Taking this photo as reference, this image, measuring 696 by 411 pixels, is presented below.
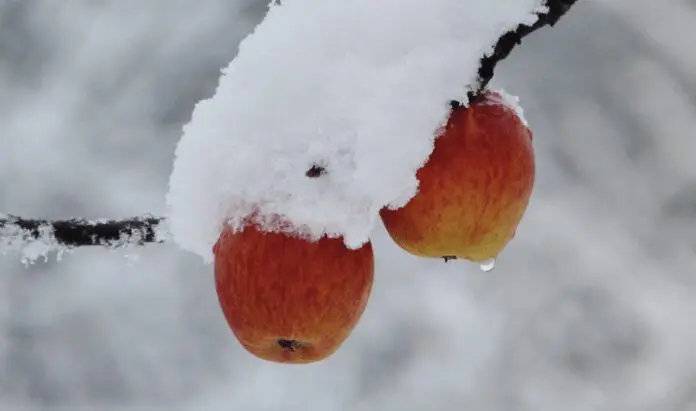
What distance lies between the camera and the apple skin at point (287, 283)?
89 cm

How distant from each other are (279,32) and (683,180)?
427 cm

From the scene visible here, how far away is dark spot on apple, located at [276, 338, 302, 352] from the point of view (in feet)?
3.32

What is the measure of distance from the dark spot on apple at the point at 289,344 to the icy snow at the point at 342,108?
195 mm

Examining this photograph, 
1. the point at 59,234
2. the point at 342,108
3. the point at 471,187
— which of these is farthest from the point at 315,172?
the point at 59,234

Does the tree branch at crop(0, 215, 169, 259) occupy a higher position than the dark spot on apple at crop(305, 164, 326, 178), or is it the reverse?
the dark spot on apple at crop(305, 164, 326, 178)

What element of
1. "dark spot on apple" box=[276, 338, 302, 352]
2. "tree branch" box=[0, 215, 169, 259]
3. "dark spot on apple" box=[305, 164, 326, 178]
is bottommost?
"dark spot on apple" box=[276, 338, 302, 352]

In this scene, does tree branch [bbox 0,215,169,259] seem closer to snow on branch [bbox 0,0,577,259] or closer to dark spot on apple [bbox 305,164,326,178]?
snow on branch [bbox 0,0,577,259]

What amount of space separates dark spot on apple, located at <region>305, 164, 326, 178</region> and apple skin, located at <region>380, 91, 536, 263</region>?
0.12 meters

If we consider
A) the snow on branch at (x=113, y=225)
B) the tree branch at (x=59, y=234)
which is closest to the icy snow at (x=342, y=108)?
the snow on branch at (x=113, y=225)

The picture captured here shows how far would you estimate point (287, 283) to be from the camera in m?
0.90

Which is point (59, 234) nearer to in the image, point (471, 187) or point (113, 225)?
point (113, 225)

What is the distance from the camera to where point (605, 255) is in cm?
463

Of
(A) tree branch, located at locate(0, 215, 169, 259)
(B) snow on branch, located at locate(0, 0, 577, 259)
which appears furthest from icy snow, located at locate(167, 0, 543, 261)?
(A) tree branch, located at locate(0, 215, 169, 259)

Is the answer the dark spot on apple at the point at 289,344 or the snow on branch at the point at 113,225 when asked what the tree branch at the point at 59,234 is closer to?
the snow on branch at the point at 113,225
